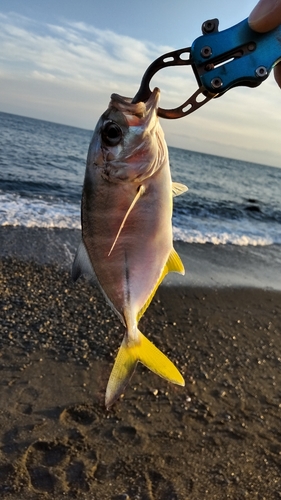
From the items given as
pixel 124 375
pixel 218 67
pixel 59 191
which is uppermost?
pixel 218 67

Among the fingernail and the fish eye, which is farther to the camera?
the fingernail

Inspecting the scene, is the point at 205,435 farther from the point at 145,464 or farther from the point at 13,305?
the point at 13,305

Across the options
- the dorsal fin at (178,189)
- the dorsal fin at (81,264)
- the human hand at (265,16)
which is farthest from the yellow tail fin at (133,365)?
the human hand at (265,16)

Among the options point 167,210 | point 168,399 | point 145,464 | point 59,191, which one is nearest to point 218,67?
point 167,210

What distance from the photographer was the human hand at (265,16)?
2.25 m

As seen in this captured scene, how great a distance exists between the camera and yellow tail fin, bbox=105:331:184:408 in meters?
2.33

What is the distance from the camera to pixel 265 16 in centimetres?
231

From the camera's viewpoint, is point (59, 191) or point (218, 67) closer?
point (218, 67)

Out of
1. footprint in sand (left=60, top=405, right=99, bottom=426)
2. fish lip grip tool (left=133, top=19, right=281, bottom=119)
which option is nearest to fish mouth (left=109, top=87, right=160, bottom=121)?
fish lip grip tool (left=133, top=19, right=281, bottom=119)

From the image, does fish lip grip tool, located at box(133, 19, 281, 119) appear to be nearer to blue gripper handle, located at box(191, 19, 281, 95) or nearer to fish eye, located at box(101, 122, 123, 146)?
blue gripper handle, located at box(191, 19, 281, 95)

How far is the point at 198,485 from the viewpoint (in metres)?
3.96

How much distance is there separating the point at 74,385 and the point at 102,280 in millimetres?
3039

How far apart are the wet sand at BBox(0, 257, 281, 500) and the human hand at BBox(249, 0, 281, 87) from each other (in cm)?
349

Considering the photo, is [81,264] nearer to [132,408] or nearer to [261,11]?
[261,11]
